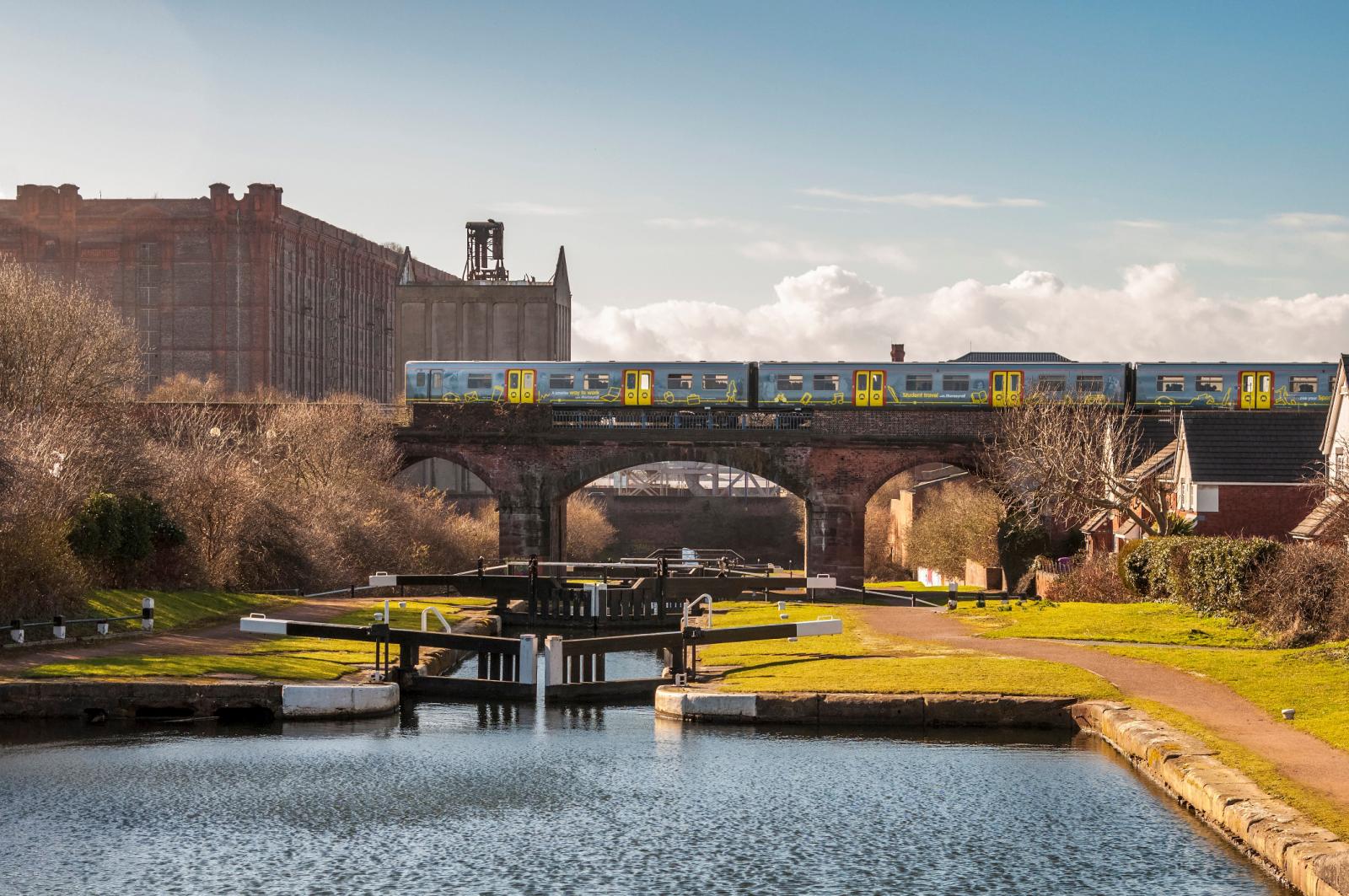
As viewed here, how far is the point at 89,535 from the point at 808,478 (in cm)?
2821

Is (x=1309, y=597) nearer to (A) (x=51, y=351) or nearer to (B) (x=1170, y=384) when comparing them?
(A) (x=51, y=351)

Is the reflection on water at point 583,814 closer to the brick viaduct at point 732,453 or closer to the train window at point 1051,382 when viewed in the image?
the brick viaduct at point 732,453

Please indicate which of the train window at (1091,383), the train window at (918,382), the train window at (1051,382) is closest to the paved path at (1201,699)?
the train window at (1051,382)

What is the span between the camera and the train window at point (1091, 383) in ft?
175

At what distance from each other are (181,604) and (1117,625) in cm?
1865

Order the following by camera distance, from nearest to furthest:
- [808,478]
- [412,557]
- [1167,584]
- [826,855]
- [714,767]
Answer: [826,855]
[714,767]
[1167,584]
[412,557]
[808,478]

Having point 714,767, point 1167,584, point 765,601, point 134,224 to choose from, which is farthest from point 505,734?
point 134,224

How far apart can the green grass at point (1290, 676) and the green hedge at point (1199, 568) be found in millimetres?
2832

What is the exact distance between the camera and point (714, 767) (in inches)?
716

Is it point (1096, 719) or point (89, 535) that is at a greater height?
point (89, 535)

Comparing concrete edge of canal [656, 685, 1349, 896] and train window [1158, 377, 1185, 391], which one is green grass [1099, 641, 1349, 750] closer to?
concrete edge of canal [656, 685, 1349, 896]

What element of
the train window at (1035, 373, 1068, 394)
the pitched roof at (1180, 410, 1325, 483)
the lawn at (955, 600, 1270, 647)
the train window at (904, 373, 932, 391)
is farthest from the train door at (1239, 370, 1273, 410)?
the lawn at (955, 600, 1270, 647)

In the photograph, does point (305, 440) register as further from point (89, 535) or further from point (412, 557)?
point (89, 535)

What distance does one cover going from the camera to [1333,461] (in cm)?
3450
